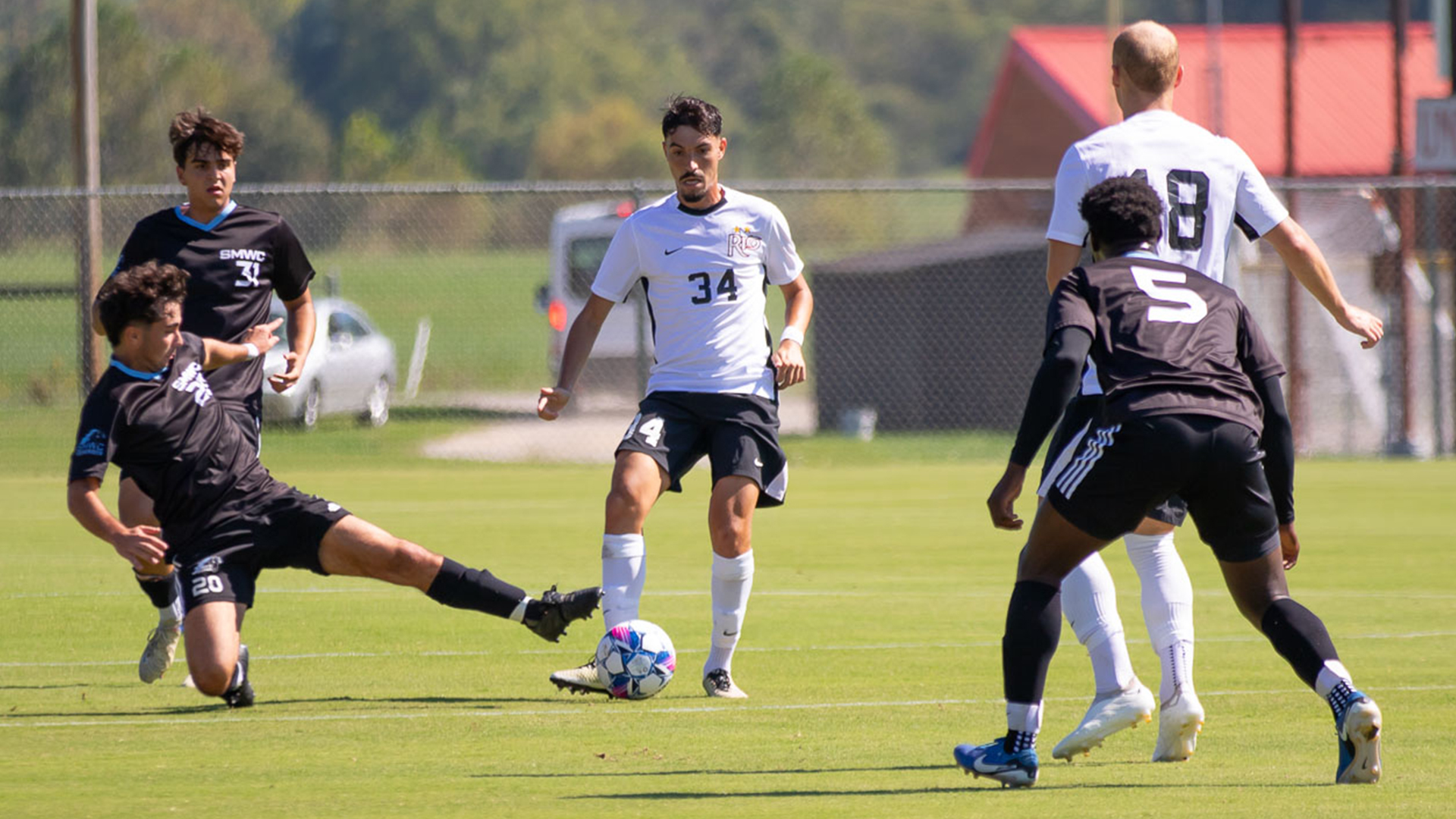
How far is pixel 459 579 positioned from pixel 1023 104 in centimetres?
3303

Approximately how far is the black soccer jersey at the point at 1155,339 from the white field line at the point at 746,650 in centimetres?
310

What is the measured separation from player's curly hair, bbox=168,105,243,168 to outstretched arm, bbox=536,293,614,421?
147cm

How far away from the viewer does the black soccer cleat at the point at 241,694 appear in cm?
696

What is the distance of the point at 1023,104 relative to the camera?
38.8 meters

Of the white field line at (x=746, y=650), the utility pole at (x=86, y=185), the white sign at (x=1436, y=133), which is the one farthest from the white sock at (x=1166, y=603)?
the white sign at (x=1436, y=133)

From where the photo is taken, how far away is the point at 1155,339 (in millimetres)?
5520

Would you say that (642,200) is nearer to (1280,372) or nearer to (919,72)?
(1280,372)

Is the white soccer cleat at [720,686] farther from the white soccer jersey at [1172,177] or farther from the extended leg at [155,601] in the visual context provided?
the white soccer jersey at [1172,177]

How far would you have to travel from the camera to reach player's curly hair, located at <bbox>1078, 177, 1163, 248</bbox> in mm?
5672

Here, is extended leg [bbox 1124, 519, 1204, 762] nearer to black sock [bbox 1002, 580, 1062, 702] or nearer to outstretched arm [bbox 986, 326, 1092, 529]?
black sock [bbox 1002, 580, 1062, 702]

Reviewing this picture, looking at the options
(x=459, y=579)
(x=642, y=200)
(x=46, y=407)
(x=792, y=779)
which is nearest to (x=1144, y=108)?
(x=792, y=779)

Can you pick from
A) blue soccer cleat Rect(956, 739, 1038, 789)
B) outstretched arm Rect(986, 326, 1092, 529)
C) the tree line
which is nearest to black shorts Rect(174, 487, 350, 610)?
blue soccer cleat Rect(956, 739, 1038, 789)

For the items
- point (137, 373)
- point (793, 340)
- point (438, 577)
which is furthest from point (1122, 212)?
point (137, 373)

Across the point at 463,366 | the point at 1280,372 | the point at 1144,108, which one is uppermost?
the point at 1144,108
